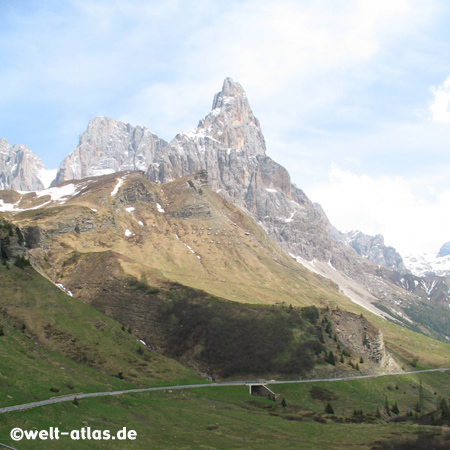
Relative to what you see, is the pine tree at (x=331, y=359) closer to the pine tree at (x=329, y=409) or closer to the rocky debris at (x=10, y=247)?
the pine tree at (x=329, y=409)

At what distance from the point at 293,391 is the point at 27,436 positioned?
70.8 meters

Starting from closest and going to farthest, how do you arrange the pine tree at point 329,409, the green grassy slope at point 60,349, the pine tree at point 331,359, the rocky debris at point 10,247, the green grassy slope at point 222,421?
the green grassy slope at point 222,421, the green grassy slope at point 60,349, the pine tree at point 329,409, the rocky debris at point 10,247, the pine tree at point 331,359

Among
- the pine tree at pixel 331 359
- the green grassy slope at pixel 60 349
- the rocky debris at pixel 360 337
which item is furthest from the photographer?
the rocky debris at pixel 360 337

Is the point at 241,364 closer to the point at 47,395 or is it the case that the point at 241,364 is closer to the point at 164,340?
the point at 164,340

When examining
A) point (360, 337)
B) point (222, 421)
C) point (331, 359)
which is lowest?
point (222, 421)

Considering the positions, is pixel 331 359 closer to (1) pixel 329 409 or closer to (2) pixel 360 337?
(2) pixel 360 337

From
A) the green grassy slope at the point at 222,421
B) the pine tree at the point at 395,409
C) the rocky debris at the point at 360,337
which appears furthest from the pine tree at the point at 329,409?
the rocky debris at the point at 360,337

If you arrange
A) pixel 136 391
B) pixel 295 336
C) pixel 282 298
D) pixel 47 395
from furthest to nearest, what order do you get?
pixel 282 298, pixel 295 336, pixel 136 391, pixel 47 395

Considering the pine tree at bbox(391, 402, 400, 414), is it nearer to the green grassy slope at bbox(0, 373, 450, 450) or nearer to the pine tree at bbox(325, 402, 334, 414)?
the green grassy slope at bbox(0, 373, 450, 450)

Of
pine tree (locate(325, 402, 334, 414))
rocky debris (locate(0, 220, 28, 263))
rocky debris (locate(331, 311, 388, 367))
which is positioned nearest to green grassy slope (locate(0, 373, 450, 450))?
pine tree (locate(325, 402, 334, 414))

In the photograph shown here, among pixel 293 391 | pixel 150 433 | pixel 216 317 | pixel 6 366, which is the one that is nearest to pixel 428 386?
pixel 293 391

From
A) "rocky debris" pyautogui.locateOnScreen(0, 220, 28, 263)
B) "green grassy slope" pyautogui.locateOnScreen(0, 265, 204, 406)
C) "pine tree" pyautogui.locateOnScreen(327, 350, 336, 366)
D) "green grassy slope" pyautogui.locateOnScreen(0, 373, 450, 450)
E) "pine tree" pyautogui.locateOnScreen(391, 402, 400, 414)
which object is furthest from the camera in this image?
"pine tree" pyautogui.locateOnScreen(327, 350, 336, 366)

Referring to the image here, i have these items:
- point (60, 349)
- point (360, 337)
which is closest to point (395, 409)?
point (360, 337)

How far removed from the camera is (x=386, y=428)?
215 ft
